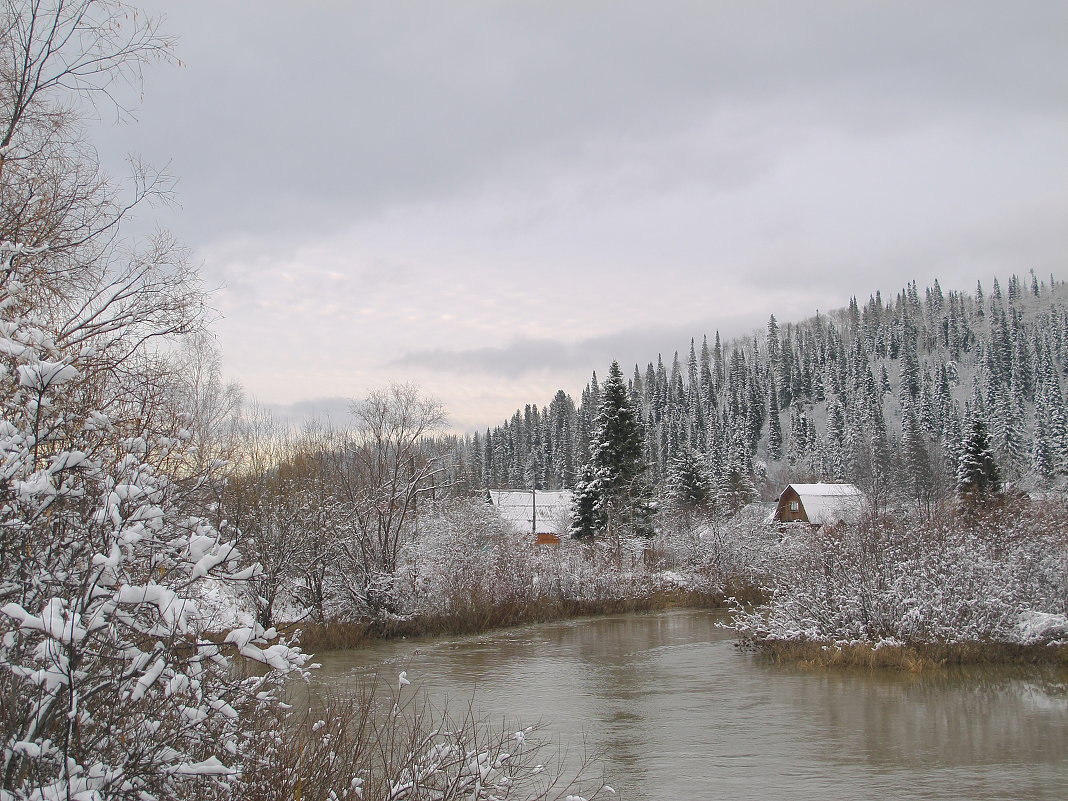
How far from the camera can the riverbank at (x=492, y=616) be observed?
2181cm

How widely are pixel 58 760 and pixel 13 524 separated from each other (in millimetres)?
1059

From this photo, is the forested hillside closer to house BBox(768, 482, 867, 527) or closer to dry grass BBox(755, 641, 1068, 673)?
house BBox(768, 482, 867, 527)

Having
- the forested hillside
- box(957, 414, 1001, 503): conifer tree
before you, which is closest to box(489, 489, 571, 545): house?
→ the forested hillside

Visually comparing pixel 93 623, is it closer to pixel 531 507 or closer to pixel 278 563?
pixel 278 563

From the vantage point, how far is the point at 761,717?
503 inches

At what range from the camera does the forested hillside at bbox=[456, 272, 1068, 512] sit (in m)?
92.9

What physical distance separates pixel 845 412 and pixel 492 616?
108069 mm

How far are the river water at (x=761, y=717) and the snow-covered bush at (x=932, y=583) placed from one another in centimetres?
100

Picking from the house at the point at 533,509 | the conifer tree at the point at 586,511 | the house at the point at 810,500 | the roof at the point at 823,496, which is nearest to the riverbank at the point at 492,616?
the conifer tree at the point at 586,511

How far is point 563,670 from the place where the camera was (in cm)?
1777

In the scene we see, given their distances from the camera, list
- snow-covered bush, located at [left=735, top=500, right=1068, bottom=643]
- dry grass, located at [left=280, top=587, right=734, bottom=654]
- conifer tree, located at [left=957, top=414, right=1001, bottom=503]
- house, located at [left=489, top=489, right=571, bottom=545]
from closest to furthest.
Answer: snow-covered bush, located at [left=735, top=500, right=1068, bottom=643] < dry grass, located at [left=280, top=587, right=734, bottom=654] < conifer tree, located at [left=957, top=414, right=1001, bottom=503] < house, located at [left=489, top=489, right=571, bottom=545]

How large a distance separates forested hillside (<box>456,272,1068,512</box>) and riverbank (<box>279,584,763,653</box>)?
43.4m

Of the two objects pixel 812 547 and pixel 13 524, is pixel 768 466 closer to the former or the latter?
pixel 812 547

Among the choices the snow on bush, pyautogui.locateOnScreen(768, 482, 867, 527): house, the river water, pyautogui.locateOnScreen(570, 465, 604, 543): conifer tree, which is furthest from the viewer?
pyautogui.locateOnScreen(768, 482, 867, 527): house
